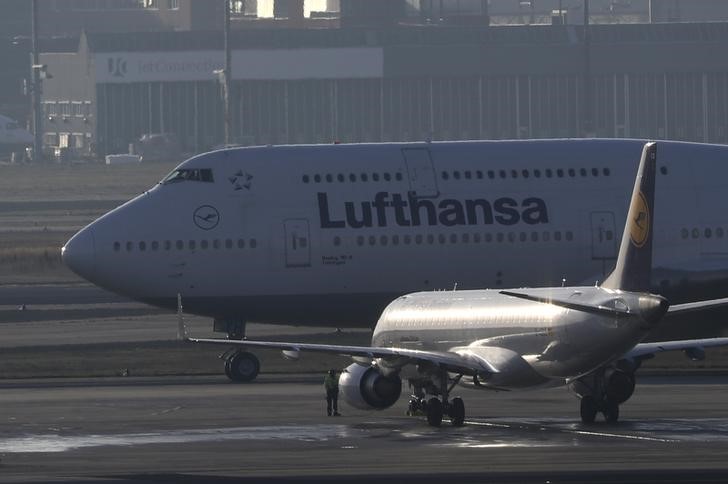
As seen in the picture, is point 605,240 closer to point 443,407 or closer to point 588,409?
point 588,409

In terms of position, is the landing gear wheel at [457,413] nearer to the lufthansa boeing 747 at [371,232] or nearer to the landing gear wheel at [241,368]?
the landing gear wheel at [241,368]

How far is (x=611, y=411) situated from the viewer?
1533 inches

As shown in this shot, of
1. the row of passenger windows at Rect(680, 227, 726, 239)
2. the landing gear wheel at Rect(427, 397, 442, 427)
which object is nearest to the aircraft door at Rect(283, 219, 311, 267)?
the row of passenger windows at Rect(680, 227, 726, 239)

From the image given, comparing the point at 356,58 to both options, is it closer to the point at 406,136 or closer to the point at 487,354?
the point at 406,136

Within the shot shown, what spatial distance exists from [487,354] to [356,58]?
134167 mm

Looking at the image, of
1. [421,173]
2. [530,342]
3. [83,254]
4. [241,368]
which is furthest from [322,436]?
[83,254]

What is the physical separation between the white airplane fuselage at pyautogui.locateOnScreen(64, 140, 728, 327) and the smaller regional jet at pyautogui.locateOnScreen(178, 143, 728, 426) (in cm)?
911

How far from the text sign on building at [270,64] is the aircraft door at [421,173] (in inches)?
4639

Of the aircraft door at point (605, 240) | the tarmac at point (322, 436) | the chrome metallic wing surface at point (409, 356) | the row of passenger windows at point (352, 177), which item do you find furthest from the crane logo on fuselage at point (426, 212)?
the chrome metallic wing surface at point (409, 356)

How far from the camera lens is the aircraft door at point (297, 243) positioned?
51.5 m

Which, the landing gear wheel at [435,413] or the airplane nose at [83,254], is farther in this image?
the airplane nose at [83,254]

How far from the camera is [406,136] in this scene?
16975cm

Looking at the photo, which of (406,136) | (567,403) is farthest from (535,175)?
(406,136)

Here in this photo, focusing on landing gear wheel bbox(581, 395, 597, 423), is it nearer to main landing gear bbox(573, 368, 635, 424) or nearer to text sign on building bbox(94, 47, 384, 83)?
main landing gear bbox(573, 368, 635, 424)
